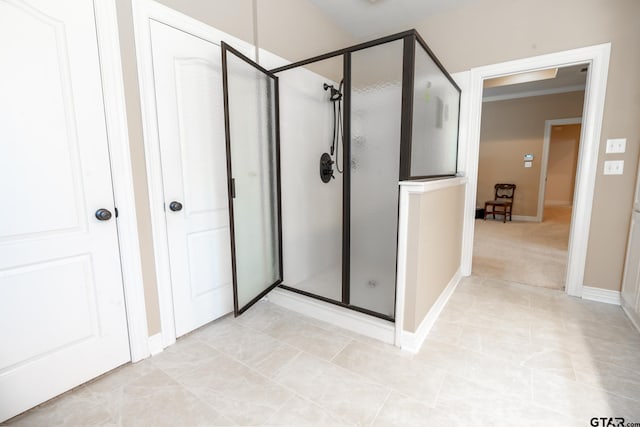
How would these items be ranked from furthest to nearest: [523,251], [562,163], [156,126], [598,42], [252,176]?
[562,163], [523,251], [598,42], [252,176], [156,126]

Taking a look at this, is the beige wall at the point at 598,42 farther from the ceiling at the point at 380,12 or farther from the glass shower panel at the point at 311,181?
the glass shower panel at the point at 311,181

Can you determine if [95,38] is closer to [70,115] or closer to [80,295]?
[70,115]

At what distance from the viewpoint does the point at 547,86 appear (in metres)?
5.53

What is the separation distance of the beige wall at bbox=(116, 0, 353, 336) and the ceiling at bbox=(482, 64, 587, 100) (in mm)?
4391

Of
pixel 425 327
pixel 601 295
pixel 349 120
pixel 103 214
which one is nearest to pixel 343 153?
pixel 349 120

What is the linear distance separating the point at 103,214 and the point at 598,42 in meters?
3.79

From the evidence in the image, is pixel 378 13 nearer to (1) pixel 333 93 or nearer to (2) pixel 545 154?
(1) pixel 333 93

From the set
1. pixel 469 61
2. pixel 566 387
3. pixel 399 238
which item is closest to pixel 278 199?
pixel 399 238

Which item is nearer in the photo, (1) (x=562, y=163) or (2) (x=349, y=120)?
(2) (x=349, y=120)

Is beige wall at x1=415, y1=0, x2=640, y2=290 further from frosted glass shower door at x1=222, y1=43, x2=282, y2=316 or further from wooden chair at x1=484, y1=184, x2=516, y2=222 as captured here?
wooden chair at x1=484, y1=184, x2=516, y2=222

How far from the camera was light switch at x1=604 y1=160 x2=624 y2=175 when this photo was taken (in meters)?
2.30

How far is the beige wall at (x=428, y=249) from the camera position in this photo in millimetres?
1709

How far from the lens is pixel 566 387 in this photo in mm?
1464

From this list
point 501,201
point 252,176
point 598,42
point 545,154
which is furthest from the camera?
point 501,201
